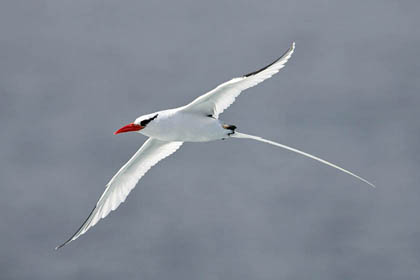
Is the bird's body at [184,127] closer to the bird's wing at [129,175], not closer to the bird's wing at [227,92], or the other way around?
the bird's wing at [227,92]

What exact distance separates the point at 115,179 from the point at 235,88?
20.6 ft

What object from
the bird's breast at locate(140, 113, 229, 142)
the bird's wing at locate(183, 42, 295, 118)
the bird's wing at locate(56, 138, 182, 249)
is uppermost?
the bird's wing at locate(183, 42, 295, 118)

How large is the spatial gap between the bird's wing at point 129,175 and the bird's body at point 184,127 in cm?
292

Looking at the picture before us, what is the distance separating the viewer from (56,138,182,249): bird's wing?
28.0 meters

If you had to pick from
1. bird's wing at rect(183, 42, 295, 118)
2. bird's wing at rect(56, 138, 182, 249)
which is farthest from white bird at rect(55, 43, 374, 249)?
bird's wing at rect(56, 138, 182, 249)

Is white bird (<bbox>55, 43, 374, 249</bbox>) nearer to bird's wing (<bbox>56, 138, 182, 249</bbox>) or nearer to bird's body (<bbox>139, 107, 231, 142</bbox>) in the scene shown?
bird's body (<bbox>139, 107, 231, 142</bbox>)

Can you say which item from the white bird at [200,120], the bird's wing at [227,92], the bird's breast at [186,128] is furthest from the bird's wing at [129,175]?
the bird's wing at [227,92]

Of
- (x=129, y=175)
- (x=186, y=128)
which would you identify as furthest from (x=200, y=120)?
(x=129, y=175)

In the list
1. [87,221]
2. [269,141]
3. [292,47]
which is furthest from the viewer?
[87,221]

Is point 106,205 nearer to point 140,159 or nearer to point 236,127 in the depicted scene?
point 140,159

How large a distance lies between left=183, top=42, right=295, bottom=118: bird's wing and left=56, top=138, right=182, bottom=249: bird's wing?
3.30 m

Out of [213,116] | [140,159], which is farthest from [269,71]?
[140,159]

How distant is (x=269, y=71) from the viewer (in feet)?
76.3

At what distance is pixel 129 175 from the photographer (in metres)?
28.6
